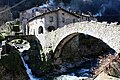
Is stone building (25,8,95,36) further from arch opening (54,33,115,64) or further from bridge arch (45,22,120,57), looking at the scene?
bridge arch (45,22,120,57)

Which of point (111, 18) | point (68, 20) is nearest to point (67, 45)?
point (68, 20)

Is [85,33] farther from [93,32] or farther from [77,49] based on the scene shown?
[77,49]

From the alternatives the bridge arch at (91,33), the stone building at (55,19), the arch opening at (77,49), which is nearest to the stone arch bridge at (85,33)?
the bridge arch at (91,33)

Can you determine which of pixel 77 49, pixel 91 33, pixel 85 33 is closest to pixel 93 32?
pixel 91 33

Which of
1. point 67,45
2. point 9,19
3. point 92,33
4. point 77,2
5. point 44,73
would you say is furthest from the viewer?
point 77,2

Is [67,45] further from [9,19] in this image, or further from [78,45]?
[9,19]

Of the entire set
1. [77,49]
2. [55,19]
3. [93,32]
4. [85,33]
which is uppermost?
[55,19]

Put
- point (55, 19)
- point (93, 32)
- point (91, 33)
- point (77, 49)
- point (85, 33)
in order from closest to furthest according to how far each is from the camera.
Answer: point (93, 32) < point (91, 33) < point (85, 33) < point (77, 49) < point (55, 19)

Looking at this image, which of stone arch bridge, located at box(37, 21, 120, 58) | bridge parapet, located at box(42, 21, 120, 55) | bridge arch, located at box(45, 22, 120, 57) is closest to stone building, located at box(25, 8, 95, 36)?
stone arch bridge, located at box(37, 21, 120, 58)
